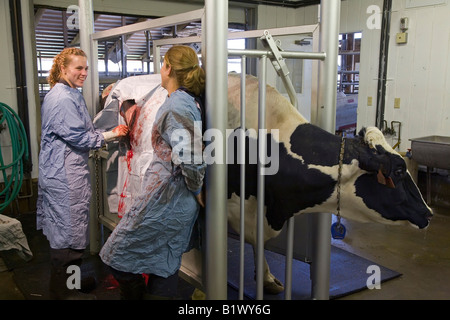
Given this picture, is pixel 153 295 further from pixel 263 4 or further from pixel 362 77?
pixel 263 4

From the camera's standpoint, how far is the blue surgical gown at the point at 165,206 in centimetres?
174

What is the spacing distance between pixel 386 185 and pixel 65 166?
1627 mm

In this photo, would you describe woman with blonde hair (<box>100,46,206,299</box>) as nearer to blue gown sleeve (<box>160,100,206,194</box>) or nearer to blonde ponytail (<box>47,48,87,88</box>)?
blue gown sleeve (<box>160,100,206,194</box>)

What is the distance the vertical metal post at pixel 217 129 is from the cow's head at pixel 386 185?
1.98ft

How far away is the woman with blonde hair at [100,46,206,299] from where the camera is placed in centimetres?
174

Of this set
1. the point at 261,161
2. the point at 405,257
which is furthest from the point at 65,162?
the point at 405,257

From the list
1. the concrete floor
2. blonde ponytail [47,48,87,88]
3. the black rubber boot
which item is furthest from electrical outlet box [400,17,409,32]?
the black rubber boot

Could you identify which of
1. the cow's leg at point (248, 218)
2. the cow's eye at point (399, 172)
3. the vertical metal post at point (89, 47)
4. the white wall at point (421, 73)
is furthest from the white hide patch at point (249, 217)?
the white wall at point (421, 73)

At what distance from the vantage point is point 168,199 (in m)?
1.82

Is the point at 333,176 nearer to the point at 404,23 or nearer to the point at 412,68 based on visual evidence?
the point at 412,68

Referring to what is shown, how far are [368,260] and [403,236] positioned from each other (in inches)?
31.7

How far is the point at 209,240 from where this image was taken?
5.88ft

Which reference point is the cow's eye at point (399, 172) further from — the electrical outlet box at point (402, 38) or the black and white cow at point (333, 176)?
the electrical outlet box at point (402, 38)
